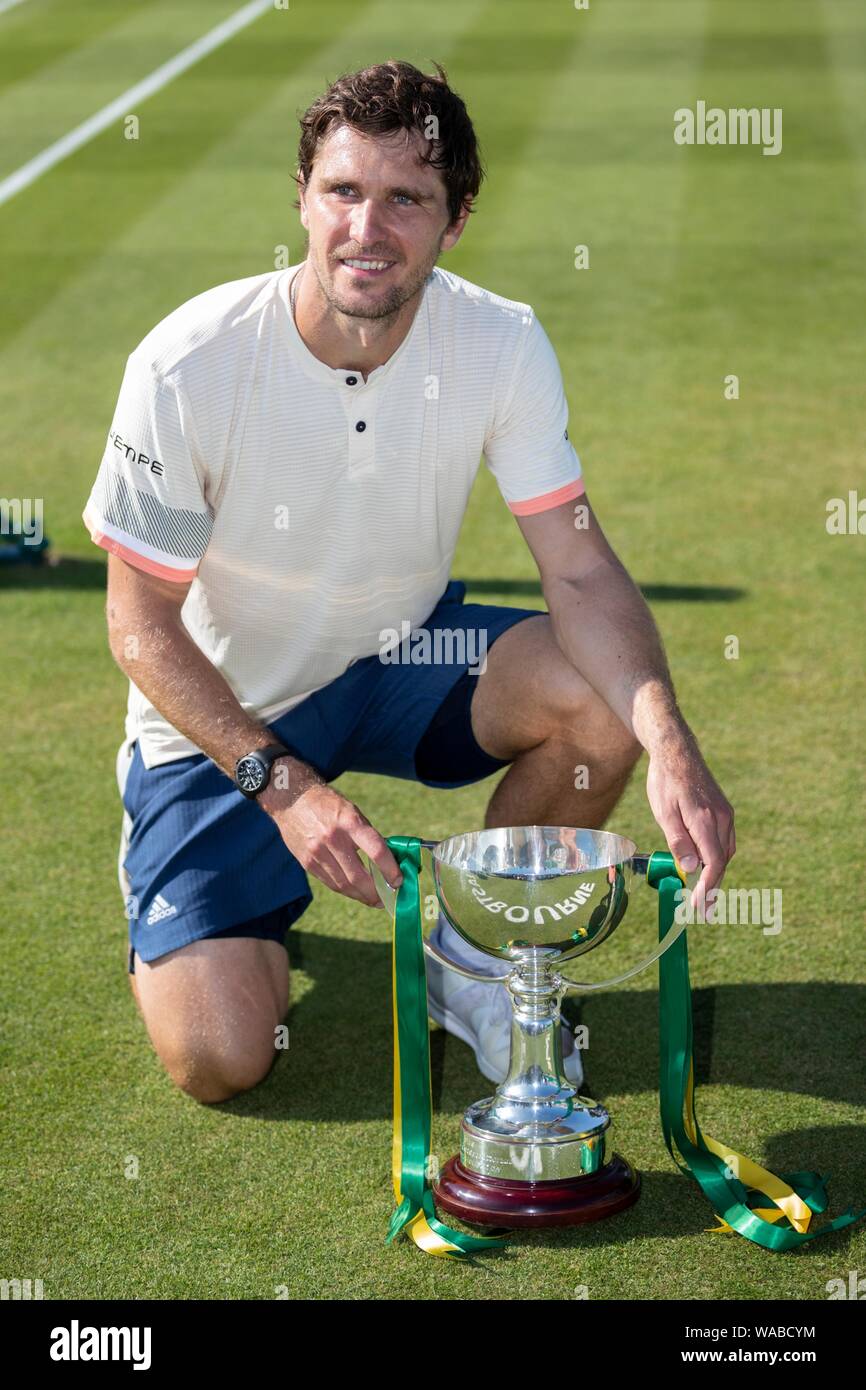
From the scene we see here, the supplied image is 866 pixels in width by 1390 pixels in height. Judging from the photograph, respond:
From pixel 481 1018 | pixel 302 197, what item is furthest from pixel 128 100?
pixel 481 1018

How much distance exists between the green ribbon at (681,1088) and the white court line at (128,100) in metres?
9.51

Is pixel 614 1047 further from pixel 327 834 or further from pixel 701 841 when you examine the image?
pixel 327 834

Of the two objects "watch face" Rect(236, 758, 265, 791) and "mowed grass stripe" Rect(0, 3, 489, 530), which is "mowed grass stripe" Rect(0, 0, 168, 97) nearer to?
"mowed grass stripe" Rect(0, 3, 489, 530)

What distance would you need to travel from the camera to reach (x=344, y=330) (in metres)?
3.25

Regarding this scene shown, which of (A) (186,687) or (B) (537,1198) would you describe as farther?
(A) (186,687)

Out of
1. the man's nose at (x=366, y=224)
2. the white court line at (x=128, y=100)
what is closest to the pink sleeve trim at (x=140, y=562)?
the man's nose at (x=366, y=224)

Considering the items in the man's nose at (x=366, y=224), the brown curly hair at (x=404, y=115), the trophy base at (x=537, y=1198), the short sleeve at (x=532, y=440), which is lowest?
the trophy base at (x=537, y=1198)

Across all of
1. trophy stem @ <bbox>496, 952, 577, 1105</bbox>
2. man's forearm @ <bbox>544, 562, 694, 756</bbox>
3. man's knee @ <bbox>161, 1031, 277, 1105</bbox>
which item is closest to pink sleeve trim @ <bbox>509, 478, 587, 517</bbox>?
man's forearm @ <bbox>544, 562, 694, 756</bbox>

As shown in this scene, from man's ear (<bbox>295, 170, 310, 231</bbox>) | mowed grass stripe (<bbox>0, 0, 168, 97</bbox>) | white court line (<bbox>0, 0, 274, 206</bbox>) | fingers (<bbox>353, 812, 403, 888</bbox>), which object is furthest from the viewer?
mowed grass stripe (<bbox>0, 0, 168, 97</bbox>)

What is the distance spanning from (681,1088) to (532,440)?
1.20 m

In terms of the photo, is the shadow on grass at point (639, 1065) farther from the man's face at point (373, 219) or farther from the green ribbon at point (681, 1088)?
the man's face at point (373, 219)

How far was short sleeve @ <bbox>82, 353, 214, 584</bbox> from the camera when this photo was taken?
317 centimetres

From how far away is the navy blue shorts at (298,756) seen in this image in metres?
3.34
